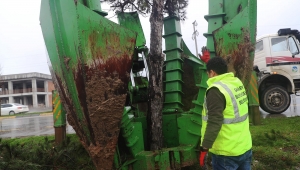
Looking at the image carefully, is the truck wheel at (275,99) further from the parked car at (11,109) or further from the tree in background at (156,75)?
the parked car at (11,109)

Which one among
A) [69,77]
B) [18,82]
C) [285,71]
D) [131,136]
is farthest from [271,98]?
[18,82]

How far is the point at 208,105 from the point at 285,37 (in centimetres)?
829

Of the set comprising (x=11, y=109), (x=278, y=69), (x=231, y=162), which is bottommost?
(x=11, y=109)

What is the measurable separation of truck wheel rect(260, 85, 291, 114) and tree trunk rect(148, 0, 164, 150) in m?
7.38

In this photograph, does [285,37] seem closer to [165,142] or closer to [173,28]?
[173,28]

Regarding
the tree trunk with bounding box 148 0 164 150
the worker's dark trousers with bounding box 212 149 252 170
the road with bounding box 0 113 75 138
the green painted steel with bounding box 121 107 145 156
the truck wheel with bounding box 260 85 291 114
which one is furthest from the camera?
the road with bounding box 0 113 75 138

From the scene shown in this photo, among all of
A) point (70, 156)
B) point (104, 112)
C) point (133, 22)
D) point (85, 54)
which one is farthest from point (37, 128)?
point (85, 54)

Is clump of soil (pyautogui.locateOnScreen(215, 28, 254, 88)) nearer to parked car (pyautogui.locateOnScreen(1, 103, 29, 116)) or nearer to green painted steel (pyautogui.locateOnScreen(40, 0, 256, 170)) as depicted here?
green painted steel (pyautogui.locateOnScreen(40, 0, 256, 170))

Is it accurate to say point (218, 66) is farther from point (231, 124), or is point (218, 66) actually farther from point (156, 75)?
point (156, 75)

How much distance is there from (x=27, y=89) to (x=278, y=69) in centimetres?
3881

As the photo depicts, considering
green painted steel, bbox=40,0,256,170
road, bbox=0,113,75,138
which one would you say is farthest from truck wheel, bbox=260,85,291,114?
road, bbox=0,113,75,138

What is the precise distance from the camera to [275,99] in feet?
29.4

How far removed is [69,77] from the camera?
201cm

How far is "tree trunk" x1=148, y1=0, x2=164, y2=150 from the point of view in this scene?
8.89 ft
